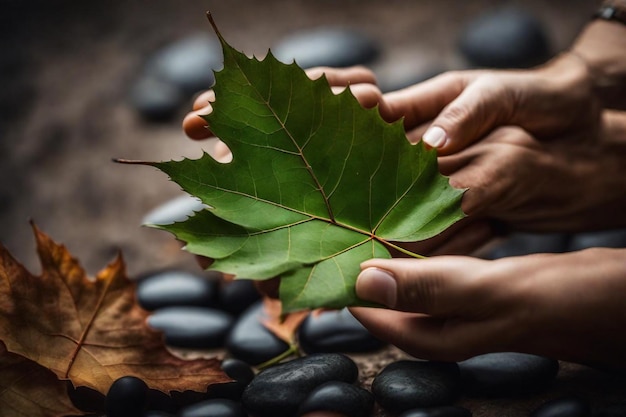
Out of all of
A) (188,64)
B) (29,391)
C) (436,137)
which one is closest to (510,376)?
(436,137)

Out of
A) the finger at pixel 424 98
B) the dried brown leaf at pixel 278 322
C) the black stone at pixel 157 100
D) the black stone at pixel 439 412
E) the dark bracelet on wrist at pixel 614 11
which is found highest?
the black stone at pixel 157 100

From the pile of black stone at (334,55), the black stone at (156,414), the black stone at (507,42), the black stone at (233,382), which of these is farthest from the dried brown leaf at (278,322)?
the black stone at (507,42)

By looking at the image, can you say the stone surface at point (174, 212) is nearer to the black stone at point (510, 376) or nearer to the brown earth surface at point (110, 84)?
the brown earth surface at point (110, 84)

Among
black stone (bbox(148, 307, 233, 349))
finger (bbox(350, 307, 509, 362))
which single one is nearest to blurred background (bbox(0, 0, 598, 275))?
black stone (bbox(148, 307, 233, 349))

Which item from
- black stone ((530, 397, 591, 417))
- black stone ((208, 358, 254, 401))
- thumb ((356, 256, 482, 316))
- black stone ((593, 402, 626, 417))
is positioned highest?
thumb ((356, 256, 482, 316))

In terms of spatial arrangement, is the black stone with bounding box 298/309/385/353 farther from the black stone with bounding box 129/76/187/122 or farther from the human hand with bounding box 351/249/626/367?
the black stone with bounding box 129/76/187/122

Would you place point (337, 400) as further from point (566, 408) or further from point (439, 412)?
point (566, 408)
